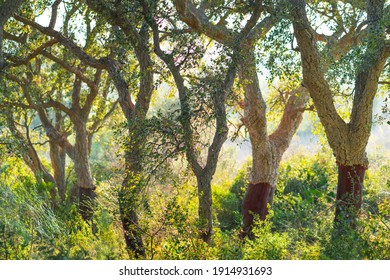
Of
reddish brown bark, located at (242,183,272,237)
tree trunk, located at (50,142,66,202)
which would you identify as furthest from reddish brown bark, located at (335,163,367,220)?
tree trunk, located at (50,142,66,202)

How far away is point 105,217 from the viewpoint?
1155 centimetres

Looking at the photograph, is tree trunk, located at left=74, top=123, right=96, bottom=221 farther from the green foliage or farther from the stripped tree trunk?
the green foliage

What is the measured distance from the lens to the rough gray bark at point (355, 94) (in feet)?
37.4

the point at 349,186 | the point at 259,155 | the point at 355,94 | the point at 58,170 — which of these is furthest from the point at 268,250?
the point at 58,170

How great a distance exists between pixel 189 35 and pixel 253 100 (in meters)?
3.39

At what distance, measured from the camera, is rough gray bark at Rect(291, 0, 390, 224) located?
1141cm

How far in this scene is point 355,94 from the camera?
1205 centimetres

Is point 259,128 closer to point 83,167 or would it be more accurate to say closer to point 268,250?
point 83,167

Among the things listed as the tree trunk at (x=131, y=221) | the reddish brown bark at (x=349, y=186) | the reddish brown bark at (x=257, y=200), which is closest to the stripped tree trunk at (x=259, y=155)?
the reddish brown bark at (x=257, y=200)

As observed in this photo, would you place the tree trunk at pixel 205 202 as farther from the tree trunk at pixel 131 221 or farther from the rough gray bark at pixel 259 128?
the rough gray bark at pixel 259 128

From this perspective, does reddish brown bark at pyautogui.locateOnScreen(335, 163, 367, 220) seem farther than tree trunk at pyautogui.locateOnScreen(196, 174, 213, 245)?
Yes

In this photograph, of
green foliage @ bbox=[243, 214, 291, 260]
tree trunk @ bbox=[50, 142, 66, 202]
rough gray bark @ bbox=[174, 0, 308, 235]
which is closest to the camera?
green foliage @ bbox=[243, 214, 291, 260]
